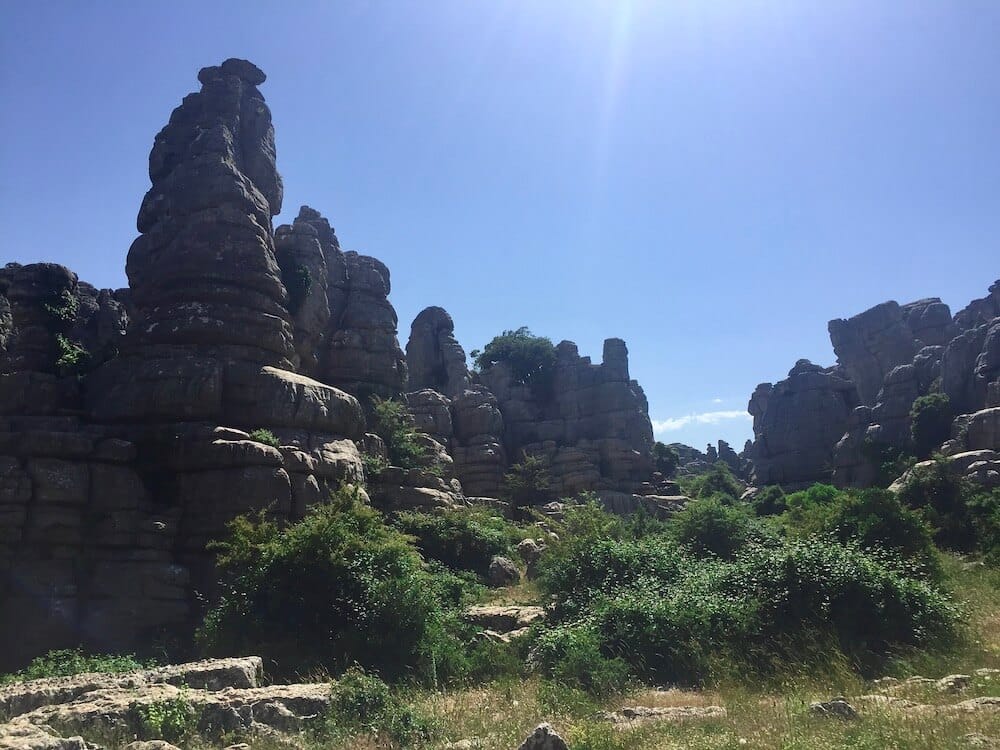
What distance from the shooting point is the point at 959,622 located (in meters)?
11.6

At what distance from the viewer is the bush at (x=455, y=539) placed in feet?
82.4

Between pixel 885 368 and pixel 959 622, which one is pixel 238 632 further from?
pixel 885 368

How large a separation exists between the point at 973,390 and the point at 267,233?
141 ft

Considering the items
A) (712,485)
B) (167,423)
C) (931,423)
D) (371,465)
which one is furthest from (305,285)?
(931,423)

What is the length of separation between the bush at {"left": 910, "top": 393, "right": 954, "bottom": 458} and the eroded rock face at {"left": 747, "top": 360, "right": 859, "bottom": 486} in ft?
40.0

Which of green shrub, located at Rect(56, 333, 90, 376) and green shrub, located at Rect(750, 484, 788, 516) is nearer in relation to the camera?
green shrub, located at Rect(56, 333, 90, 376)

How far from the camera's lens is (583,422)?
5531cm

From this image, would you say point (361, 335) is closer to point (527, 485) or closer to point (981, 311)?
point (527, 485)

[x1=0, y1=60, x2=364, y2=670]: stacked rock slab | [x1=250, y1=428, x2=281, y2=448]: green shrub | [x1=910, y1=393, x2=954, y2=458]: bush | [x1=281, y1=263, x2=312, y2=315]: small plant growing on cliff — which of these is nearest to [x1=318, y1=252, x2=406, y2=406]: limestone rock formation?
[x1=281, y1=263, x2=312, y2=315]: small plant growing on cliff

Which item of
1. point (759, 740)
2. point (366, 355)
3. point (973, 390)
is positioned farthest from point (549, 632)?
point (973, 390)

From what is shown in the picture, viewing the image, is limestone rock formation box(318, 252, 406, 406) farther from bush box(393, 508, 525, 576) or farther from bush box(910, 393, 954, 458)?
bush box(910, 393, 954, 458)

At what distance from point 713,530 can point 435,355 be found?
131 feet

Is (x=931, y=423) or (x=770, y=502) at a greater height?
(x=931, y=423)

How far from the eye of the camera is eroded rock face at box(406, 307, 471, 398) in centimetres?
5745
